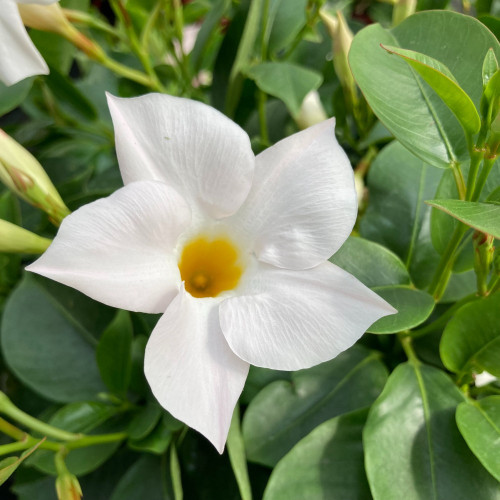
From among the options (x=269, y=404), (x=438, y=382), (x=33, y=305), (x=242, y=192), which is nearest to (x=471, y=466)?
(x=438, y=382)

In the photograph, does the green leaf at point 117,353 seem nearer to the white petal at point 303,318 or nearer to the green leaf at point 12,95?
the white petal at point 303,318

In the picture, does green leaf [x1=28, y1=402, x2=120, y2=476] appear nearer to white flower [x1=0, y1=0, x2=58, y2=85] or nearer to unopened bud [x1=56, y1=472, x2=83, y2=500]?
unopened bud [x1=56, y1=472, x2=83, y2=500]

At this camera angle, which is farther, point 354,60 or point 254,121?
point 254,121

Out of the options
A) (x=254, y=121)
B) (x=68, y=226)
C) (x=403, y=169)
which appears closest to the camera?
(x=68, y=226)

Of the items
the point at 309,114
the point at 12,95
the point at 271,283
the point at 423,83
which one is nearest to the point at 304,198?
the point at 271,283

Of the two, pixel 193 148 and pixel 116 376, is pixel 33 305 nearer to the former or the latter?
pixel 116 376

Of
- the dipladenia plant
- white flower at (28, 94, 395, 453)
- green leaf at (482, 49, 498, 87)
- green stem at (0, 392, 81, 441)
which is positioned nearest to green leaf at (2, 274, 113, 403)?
the dipladenia plant

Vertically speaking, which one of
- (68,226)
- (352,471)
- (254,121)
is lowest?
(352,471)
